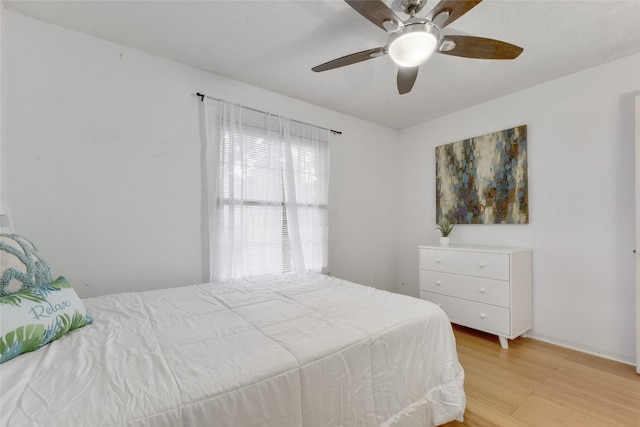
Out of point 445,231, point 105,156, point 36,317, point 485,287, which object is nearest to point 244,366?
point 36,317

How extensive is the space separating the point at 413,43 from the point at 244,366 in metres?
1.67

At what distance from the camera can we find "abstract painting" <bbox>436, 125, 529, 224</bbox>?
270 cm

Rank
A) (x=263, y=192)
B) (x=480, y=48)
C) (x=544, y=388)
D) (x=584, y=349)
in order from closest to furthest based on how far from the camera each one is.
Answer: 1. (x=480, y=48)
2. (x=544, y=388)
3. (x=584, y=349)
4. (x=263, y=192)

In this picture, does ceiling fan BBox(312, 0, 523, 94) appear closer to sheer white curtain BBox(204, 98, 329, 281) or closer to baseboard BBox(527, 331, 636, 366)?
sheer white curtain BBox(204, 98, 329, 281)

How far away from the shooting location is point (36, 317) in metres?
1.01

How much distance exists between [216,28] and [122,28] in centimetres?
64

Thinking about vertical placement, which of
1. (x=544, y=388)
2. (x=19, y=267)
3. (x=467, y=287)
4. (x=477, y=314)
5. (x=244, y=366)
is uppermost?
(x=19, y=267)

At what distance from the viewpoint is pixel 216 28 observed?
1.86m

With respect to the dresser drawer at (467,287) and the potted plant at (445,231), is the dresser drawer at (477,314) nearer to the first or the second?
the dresser drawer at (467,287)

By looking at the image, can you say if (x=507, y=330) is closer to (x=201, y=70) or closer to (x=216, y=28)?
(x=216, y=28)

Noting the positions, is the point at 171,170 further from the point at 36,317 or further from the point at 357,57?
the point at 357,57

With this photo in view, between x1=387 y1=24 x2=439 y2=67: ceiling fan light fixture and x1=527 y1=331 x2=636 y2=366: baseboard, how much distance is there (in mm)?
2699

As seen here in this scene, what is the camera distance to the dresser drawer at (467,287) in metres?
2.39

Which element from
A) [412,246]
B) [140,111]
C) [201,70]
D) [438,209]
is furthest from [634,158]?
[140,111]
